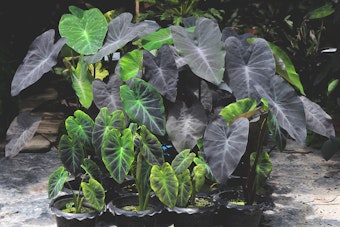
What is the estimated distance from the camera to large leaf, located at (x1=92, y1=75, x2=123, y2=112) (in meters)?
3.67

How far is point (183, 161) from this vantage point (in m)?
3.42

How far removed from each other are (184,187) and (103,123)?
0.56 metres

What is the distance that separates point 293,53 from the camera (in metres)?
5.86

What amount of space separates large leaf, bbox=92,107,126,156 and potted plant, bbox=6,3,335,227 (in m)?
0.02

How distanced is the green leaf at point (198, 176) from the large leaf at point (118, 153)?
1.29ft

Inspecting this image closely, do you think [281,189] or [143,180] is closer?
[143,180]

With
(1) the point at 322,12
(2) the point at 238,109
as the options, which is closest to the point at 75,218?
(2) the point at 238,109

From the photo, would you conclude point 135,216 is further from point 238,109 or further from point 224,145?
point 238,109

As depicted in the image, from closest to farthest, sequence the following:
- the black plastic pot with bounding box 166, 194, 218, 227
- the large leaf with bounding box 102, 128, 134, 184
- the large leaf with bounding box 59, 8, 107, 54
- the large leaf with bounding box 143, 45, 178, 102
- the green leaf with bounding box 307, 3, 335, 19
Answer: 1. the large leaf with bounding box 102, 128, 134, 184
2. the black plastic pot with bounding box 166, 194, 218, 227
3. the large leaf with bounding box 143, 45, 178, 102
4. the large leaf with bounding box 59, 8, 107, 54
5. the green leaf with bounding box 307, 3, 335, 19

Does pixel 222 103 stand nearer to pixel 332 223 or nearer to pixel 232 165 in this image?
pixel 232 165

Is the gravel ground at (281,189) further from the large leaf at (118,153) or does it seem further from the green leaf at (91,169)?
the large leaf at (118,153)

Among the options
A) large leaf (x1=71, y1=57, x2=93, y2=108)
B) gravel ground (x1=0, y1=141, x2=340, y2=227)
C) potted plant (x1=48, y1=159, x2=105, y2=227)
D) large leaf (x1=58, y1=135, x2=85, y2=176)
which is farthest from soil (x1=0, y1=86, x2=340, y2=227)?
large leaf (x1=71, y1=57, x2=93, y2=108)

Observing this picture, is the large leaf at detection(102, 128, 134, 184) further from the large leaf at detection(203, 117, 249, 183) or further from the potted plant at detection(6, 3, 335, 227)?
the large leaf at detection(203, 117, 249, 183)

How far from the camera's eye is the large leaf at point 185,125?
3568mm
